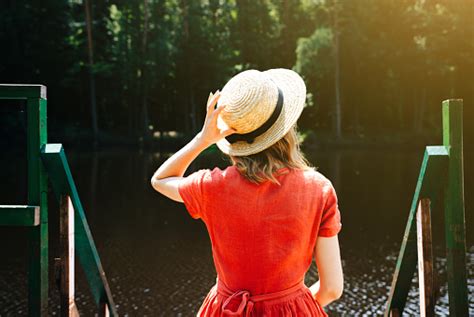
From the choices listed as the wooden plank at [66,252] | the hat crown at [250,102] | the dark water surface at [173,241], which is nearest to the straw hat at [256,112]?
the hat crown at [250,102]

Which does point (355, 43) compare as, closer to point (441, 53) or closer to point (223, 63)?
point (441, 53)

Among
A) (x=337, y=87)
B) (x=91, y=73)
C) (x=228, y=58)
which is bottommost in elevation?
(x=337, y=87)


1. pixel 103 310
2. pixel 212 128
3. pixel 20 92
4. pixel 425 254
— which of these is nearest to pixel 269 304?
pixel 212 128

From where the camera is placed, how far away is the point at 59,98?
3497cm

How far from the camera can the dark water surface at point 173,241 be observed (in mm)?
10281

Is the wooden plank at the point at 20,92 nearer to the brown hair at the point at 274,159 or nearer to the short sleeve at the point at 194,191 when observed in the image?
the short sleeve at the point at 194,191

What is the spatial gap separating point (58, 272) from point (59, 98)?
33480 mm

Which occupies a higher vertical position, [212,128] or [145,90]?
[145,90]

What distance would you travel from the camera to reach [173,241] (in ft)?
46.9

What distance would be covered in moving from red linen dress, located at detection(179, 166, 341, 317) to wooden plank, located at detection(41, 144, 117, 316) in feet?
3.14

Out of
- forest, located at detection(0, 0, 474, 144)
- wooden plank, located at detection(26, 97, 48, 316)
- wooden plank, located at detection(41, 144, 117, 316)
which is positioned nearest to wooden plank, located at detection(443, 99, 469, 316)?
wooden plank, located at detection(41, 144, 117, 316)

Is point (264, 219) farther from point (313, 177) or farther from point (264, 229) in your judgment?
point (313, 177)

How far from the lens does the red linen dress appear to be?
1841mm

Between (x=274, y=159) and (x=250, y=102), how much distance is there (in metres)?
0.18
